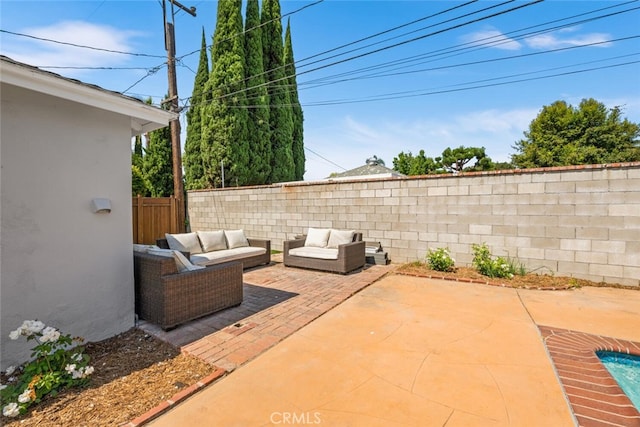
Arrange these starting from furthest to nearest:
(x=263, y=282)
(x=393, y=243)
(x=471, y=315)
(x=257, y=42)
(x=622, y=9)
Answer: (x=257, y=42), (x=393, y=243), (x=263, y=282), (x=622, y=9), (x=471, y=315)

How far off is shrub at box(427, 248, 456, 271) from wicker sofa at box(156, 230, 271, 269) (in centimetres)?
382

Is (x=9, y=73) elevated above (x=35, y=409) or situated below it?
above

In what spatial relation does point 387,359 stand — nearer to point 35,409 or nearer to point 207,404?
point 207,404

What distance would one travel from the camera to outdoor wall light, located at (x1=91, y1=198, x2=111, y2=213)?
3088 mm

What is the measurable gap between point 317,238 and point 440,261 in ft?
9.41

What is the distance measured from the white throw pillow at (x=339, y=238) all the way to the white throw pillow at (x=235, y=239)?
211 centimetres

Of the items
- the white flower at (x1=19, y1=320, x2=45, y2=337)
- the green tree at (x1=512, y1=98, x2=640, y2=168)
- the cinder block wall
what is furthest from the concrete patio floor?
the green tree at (x1=512, y1=98, x2=640, y2=168)

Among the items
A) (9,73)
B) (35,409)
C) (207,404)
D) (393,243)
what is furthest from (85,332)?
(393,243)

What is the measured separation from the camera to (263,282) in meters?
5.46

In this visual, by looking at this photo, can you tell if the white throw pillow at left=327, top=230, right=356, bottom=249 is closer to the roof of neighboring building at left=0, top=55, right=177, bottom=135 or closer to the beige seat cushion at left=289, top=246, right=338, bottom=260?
the beige seat cushion at left=289, top=246, right=338, bottom=260

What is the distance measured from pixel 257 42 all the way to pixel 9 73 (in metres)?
14.8

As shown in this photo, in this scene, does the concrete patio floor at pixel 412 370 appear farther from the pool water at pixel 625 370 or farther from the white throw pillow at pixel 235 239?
the white throw pillow at pixel 235 239

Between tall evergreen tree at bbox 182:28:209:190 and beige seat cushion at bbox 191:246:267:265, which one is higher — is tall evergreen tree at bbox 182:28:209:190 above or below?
above

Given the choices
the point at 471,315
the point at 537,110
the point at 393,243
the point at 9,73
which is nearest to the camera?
the point at 9,73
